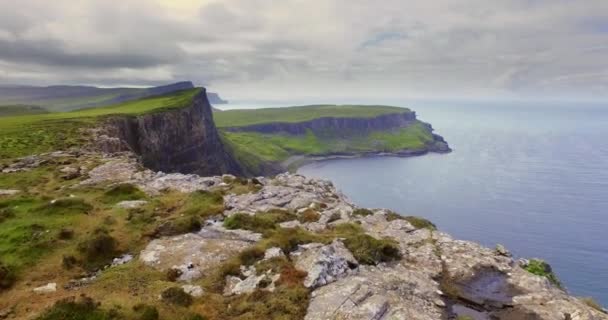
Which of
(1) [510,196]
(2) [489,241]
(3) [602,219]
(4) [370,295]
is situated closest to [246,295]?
(4) [370,295]

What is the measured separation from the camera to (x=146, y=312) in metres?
20.7

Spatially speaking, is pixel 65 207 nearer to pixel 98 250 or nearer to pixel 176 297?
pixel 98 250

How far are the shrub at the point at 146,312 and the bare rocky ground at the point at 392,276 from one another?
3483 millimetres

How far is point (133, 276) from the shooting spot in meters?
26.2

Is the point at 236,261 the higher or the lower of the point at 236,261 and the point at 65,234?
the higher

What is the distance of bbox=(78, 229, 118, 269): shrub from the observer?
29094 mm

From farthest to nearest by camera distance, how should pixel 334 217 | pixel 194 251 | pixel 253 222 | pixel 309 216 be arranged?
pixel 334 217 → pixel 309 216 → pixel 253 222 → pixel 194 251

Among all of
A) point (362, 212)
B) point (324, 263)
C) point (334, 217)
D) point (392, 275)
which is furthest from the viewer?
point (362, 212)

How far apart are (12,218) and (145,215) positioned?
38.6 feet

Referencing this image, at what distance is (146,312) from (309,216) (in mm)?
20653

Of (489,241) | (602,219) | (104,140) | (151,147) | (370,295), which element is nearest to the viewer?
(370,295)

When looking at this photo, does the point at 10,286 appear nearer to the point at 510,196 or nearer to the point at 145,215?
the point at 145,215

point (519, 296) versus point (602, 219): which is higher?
point (519, 296)

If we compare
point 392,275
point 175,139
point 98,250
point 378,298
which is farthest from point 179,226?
point 175,139
